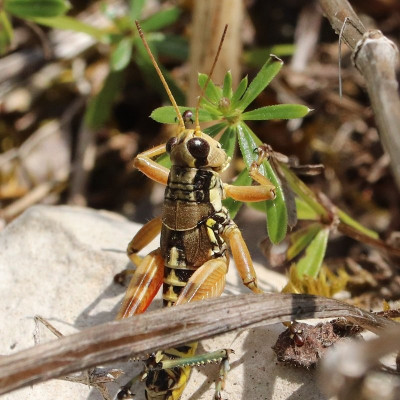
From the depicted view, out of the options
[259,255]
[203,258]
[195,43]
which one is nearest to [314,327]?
[203,258]

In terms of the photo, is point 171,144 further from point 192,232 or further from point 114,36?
point 114,36

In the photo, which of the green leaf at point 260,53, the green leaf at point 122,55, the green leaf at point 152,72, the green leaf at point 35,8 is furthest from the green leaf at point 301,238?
the green leaf at point 35,8

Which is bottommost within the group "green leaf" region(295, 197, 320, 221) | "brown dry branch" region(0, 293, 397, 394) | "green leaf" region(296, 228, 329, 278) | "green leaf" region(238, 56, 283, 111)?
"green leaf" region(296, 228, 329, 278)

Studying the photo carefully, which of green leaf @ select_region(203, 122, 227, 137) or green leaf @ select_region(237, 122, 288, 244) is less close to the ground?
green leaf @ select_region(203, 122, 227, 137)

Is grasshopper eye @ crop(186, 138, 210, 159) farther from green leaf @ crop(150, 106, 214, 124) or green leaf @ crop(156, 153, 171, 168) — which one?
green leaf @ crop(156, 153, 171, 168)

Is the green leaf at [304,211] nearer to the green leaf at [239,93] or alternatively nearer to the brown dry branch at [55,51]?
the green leaf at [239,93]

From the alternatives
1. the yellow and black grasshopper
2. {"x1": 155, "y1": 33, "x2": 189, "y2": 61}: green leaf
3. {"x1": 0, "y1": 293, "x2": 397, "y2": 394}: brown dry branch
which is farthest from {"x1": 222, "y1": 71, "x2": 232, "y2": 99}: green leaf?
{"x1": 155, "y1": 33, "x2": 189, "y2": 61}: green leaf

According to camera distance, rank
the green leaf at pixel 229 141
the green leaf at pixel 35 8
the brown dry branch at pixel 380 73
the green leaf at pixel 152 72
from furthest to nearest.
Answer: the green leaf at pixel 152 72 < the green leaf at pixel 35 8 < the green leaf at pixel 229 141 < the brown dry branch at pixel 380 73

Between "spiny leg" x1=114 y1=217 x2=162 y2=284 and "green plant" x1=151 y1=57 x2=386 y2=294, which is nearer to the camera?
"green plant" x1=151 y1=57 x2=386 y2=294
